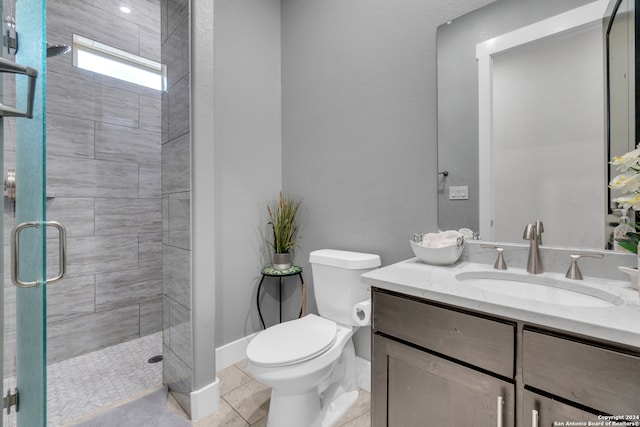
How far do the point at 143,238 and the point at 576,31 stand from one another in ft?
9.28

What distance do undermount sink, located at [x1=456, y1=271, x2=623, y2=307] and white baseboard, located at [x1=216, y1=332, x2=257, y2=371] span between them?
5.21ft

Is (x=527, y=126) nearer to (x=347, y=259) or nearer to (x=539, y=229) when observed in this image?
(x=539, y=229)

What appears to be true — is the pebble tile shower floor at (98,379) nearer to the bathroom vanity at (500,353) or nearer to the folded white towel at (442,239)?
the bathroom vanity at (500,353)

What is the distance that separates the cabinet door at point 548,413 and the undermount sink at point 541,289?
0.81 ft

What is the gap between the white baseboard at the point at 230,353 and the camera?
76.0 inches

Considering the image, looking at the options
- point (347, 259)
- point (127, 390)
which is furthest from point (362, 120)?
point (127, 390)

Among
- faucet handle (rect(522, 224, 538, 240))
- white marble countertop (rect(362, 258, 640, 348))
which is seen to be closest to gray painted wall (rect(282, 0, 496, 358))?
faucet handle (rect(522, 224, 538, 240))

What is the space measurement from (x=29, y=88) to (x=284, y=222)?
1.42m

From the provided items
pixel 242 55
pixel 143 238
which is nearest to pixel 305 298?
pixel 143 238

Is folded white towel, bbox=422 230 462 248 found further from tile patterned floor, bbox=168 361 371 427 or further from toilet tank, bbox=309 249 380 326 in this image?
tile patterned floor, bbox=168 361 371 427

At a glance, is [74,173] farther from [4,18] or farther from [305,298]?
[305,298]

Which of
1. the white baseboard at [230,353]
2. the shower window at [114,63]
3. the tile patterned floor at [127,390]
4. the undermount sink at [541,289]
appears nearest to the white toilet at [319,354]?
the tile patterned floor at [127,390]

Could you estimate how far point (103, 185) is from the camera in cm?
213

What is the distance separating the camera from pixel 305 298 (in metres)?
2.06
